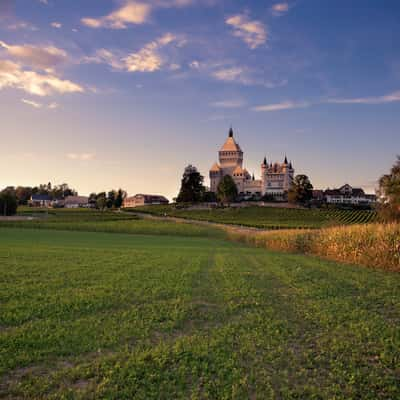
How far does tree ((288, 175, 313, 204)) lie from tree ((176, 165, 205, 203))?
34728 mm

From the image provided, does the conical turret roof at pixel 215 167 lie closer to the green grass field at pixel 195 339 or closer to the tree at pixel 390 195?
the tree at pixel 390 195

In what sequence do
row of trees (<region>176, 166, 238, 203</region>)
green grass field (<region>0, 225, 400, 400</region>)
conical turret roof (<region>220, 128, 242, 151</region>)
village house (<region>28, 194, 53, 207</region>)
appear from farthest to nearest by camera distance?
village house (<region>28, 194, 53, 207</region>) < conical turret roof (<region>220, 128, 242, 151</region>) < row of trees (<region>176, 166, 238, 203</region>) < green grass field (<region>0, 225, 400, 400</region>)

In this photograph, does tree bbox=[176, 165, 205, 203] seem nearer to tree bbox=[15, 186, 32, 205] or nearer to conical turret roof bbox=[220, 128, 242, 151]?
conical turret roof bbox=[220, 128, 242, 151]

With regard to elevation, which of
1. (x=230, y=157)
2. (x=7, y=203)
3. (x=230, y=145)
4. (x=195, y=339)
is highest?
(x=230, y=145)

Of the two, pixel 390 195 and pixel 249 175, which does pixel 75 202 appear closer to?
pixel 249 175

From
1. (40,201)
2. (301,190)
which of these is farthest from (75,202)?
(301,190)

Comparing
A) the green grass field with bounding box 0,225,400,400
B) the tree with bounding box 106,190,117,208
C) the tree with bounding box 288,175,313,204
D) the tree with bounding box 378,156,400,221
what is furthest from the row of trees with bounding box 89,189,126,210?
the green grass field with bounding box 0,225,400,400

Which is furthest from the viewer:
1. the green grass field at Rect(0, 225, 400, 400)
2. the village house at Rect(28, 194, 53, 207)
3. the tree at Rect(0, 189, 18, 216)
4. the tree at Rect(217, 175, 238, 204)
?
the village house at Rect(28, 194, 53, 207)

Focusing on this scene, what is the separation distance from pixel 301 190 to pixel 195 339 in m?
118

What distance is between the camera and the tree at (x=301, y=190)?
4680 inches

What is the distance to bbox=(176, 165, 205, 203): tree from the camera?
13288 cm

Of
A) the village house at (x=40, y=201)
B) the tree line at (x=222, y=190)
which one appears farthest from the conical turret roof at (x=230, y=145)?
the village house at (x=40, y=201)

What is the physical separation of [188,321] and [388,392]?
13.4 feet

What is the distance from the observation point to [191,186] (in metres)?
133
